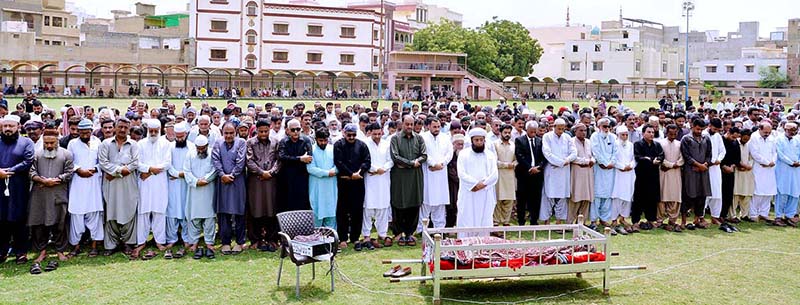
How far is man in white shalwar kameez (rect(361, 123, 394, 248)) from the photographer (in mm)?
9211

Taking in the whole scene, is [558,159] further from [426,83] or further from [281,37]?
[281,37]

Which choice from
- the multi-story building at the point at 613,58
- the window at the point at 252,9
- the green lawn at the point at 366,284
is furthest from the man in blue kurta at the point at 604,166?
the multi-story building at the point at 613,58

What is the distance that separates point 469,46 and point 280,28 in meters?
16.6

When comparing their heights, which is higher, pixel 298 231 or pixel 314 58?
pixel 314 58

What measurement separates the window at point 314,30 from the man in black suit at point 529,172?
5252 centimetres

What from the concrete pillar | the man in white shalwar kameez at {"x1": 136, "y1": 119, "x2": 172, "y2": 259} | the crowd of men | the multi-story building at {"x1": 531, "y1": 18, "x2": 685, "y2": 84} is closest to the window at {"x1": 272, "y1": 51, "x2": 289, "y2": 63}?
the concrete pillar

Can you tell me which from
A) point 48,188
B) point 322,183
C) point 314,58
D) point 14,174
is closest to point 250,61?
point 314,58

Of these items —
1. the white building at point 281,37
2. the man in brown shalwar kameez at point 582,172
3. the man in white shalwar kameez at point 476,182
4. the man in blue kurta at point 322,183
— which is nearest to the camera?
the man in white shalwar kameez at point 476,182

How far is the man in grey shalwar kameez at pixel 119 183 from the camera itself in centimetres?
829

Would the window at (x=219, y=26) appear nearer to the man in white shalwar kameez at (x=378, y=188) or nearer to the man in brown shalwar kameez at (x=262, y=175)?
the man in white shalwar kameez at (x=378, y=188)

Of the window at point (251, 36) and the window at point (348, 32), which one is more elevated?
the window at point (348, 32)

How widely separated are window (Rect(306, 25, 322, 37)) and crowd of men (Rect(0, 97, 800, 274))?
1994 inches

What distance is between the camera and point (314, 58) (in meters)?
61.4

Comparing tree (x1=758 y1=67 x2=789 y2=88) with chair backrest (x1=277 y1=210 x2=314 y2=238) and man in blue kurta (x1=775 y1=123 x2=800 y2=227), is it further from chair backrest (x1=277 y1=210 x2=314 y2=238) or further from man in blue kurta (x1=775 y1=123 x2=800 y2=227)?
chair backrest (x1=277 y1=210 x2=314 y2=238)
